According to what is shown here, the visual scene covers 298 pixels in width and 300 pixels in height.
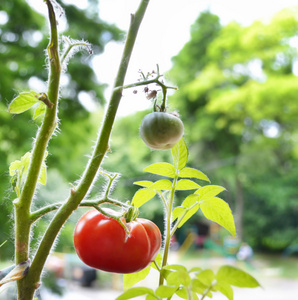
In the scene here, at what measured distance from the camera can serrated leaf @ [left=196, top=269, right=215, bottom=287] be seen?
0.16 meters

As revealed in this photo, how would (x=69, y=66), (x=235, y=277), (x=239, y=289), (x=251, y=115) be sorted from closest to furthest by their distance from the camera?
(x=235, y=277) < (x=69, y=66) < (x=239, y=289) < (x=251, y=115)

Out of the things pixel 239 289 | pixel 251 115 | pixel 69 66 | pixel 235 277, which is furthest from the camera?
pixel 251 115

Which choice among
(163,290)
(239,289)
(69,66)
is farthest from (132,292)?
(239,289)

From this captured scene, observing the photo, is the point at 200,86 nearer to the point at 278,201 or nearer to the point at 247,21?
the point at 247,21

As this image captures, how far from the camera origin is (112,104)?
178 millimetres

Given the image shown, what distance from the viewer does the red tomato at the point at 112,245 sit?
189mm

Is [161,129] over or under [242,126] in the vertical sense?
under

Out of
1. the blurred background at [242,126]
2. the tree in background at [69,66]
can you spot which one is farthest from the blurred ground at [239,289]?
the tree in background at [69,66]

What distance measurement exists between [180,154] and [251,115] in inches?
155

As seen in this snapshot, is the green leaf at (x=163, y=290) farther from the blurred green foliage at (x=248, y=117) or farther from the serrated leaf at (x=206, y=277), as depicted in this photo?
the blurred green foliage at (x=248, y=117)

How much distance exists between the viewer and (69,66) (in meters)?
1.96

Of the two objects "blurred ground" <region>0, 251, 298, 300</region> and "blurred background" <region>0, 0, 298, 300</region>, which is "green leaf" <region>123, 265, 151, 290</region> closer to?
"blurred ground" <region>0, 251, 298, 300</region>

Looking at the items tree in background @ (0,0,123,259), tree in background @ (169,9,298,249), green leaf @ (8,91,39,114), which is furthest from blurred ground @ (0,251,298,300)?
green leaf @ (8,91,39,114)

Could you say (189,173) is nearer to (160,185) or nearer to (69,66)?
(160,185)
